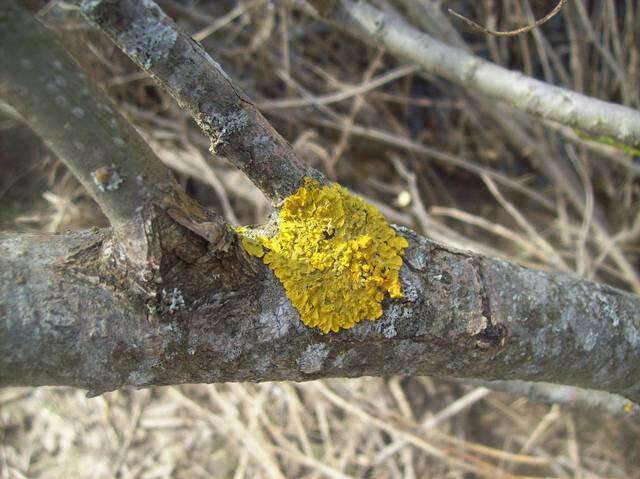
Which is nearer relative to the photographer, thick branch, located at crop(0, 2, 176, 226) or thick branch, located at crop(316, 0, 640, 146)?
thick branch, located at crop(0, 2, 176, 226)

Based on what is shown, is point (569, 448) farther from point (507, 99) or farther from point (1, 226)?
point (1, 226)

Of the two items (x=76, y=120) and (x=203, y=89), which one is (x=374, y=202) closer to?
(x=203, y=89)

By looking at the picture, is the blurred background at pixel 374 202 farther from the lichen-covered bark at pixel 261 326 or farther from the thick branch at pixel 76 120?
the thick branch at pixel 76 120

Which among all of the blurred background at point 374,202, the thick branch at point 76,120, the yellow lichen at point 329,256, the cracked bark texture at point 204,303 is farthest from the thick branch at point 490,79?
the thick branch at point 76,120

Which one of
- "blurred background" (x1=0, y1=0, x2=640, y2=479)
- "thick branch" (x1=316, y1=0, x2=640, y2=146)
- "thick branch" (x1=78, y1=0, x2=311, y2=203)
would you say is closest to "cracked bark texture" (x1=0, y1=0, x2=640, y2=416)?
"thick branch" (x1=78, y1=0, x2=311, y2=203)

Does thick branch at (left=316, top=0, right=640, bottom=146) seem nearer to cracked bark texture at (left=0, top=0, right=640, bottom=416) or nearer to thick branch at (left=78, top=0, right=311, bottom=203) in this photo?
cracked bark texture at (left=0, top=0, right=640, bottom=416)

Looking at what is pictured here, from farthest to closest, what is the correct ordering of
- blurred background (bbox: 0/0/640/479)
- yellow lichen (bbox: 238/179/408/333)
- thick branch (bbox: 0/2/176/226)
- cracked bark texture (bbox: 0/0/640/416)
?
blurred background (bbox: 0/0/640/479) → yellow lichen (bbox: 238/179/408/333) → cracked bark texture (bbox: 0/0/640/416) → thick branch (bbox: 0/2/176/226)
